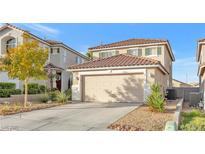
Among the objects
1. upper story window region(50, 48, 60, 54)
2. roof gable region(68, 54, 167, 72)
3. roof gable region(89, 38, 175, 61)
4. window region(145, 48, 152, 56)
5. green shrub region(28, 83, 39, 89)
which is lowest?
green shrub region(28, 83, 39, 89)

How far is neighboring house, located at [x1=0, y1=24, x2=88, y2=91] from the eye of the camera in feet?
84.0

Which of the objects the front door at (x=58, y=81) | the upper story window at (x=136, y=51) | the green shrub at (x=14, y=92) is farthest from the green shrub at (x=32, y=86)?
the upper story window at (x=136, y=51)

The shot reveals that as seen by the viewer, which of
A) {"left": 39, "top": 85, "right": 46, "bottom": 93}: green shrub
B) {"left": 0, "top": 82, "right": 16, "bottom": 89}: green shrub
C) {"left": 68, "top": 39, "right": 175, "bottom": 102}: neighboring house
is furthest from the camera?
{"left": 39, "top": 85, "right": 46, "bottom": 93}: green shrub

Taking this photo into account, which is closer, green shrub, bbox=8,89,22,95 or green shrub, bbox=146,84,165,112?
green shrub, bbox=146,84,165,112

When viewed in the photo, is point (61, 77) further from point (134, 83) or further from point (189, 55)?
point (189, 55)

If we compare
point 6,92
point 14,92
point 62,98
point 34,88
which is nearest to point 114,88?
point 62,98

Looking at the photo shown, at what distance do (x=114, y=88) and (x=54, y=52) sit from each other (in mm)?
11135

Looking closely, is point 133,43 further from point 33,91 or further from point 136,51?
point 33,91

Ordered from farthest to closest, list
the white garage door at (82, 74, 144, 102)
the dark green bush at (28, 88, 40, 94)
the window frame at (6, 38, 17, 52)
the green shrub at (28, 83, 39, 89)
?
the window frame at (6, 38, 17, 52)
the green shrub at (28, 83, 39, 89)
the dark green bush at (28, 88, 40, 94)
the white garage door at (82, 74, 144, 102)

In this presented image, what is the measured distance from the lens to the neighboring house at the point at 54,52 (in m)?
25.6

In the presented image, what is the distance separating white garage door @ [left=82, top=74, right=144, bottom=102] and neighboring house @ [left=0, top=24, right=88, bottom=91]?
666 centimetres

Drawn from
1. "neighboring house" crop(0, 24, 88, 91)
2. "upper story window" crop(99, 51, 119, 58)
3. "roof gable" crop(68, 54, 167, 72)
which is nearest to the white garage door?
"roof gable" crop(68, 54, 167, 72)

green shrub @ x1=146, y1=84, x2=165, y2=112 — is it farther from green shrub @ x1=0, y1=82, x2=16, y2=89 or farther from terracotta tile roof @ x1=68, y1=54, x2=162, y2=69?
green shrub @ x1=0, y1=82, x2=16, y2=89
